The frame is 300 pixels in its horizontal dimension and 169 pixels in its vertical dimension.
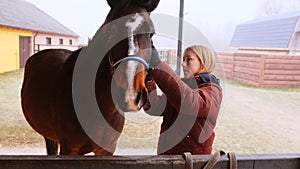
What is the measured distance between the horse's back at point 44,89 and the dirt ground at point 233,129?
56 centimetres

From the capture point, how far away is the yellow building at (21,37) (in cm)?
802

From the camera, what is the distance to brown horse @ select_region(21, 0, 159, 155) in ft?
3.22

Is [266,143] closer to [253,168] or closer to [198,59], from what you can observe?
[198,59]

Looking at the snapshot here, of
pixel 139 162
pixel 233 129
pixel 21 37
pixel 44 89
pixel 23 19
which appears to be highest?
pixel 23 19

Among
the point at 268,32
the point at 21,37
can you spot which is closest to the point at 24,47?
the point at 21,37

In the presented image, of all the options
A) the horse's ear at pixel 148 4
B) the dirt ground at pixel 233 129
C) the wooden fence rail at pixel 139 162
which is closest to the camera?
the wooden fence rail at pixel 139 162

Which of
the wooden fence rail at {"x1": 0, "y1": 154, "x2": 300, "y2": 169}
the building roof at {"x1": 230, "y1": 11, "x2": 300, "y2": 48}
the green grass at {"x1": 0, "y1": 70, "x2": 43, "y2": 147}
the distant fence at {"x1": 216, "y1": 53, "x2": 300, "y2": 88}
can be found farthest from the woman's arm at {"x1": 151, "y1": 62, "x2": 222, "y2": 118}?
the distant fence at {"x1": 216, "y1": 53, "x2": 300, "y2": 88}

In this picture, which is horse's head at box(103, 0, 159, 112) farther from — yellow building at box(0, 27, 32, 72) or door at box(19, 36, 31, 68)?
door at box(19, 36, 31, 68)

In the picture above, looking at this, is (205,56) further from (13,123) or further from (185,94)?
(13,123)

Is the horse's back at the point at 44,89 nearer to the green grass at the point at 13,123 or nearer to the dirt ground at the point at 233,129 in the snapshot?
the dirt ground at the point at 233,129

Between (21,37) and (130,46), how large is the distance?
936cm

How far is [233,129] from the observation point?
12.9 feet

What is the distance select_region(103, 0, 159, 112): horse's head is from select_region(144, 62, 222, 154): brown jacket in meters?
0.07

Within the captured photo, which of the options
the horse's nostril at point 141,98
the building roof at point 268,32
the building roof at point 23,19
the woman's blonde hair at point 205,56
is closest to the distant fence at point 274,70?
the building roof at point 268,32
